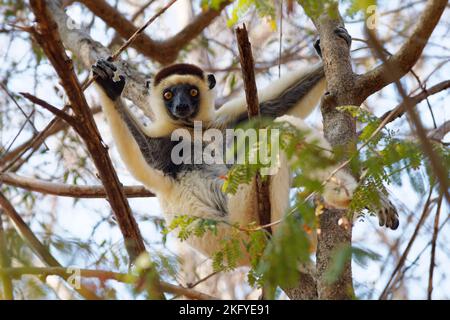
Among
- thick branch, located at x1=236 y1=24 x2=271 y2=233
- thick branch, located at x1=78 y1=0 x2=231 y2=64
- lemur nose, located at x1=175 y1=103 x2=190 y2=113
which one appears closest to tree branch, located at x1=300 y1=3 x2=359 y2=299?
thick branch, located at x1=236 y1=24 x2=271 y2=233

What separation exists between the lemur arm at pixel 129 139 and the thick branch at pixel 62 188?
573 millimetres

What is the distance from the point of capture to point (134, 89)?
5.71 meters

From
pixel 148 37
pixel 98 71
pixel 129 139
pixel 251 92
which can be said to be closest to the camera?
pixel 251 92

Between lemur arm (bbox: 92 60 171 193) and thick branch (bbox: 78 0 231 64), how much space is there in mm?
2488

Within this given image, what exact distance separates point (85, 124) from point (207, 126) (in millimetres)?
2704

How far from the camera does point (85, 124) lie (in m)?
2.52

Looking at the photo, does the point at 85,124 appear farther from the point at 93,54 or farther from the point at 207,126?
the point at 93,54

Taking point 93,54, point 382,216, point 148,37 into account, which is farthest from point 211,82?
point 382,216

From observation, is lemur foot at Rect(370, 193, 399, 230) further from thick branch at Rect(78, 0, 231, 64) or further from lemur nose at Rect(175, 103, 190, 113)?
thick branch at Rect(78, 0, 231, 64)

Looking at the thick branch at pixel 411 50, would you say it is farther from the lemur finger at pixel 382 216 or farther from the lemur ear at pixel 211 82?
the lemur ear at pixel 211 82

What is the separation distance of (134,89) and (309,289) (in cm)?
289

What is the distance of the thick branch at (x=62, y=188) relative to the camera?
5.12m
